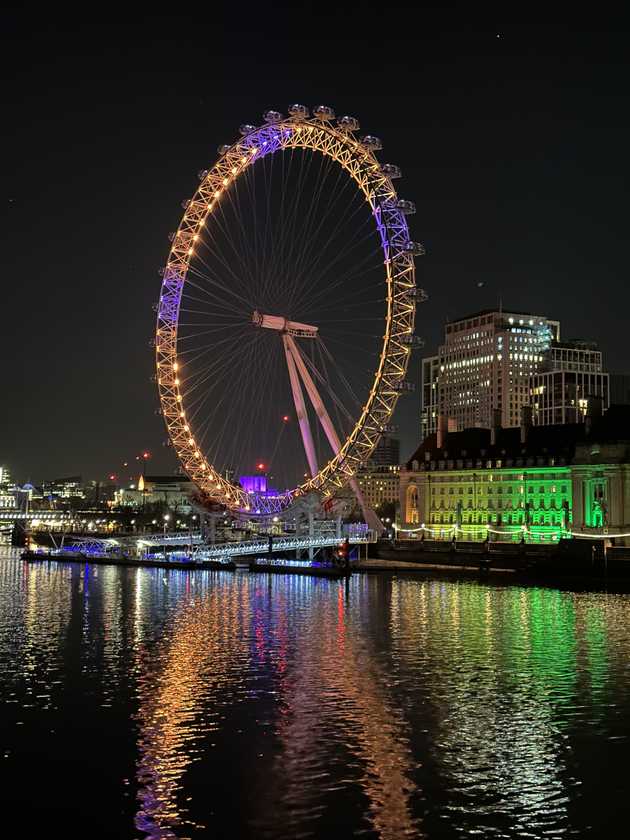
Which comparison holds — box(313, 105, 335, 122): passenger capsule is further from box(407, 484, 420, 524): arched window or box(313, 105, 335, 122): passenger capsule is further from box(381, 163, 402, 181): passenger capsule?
box(407, 484, 420, 524): arched window

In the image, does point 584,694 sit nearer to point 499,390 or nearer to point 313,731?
point 313,731

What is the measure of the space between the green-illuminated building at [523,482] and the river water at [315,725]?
4582 cm

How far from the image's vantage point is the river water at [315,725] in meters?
18.5

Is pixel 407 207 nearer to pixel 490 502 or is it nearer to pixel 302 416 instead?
pixel 302 416

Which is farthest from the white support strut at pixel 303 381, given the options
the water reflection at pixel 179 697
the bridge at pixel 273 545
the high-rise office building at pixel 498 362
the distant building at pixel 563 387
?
the high-rise office building at pixel 498 362

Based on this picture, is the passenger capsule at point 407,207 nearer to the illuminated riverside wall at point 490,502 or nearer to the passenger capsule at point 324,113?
the passenger capsule at point 324,113

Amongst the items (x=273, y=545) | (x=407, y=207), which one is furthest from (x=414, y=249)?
(x=273, y=545)

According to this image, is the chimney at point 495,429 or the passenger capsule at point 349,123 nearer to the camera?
the passenger capsule at point 349,123

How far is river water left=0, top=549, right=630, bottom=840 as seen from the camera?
18.5 m

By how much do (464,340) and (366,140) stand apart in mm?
137762

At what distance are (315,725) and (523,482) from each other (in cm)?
8317

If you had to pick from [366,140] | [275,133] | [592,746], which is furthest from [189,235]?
[592,746]

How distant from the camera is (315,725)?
24859mm

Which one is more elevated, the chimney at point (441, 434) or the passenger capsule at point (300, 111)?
the passenger capsule at point (300, 111)
